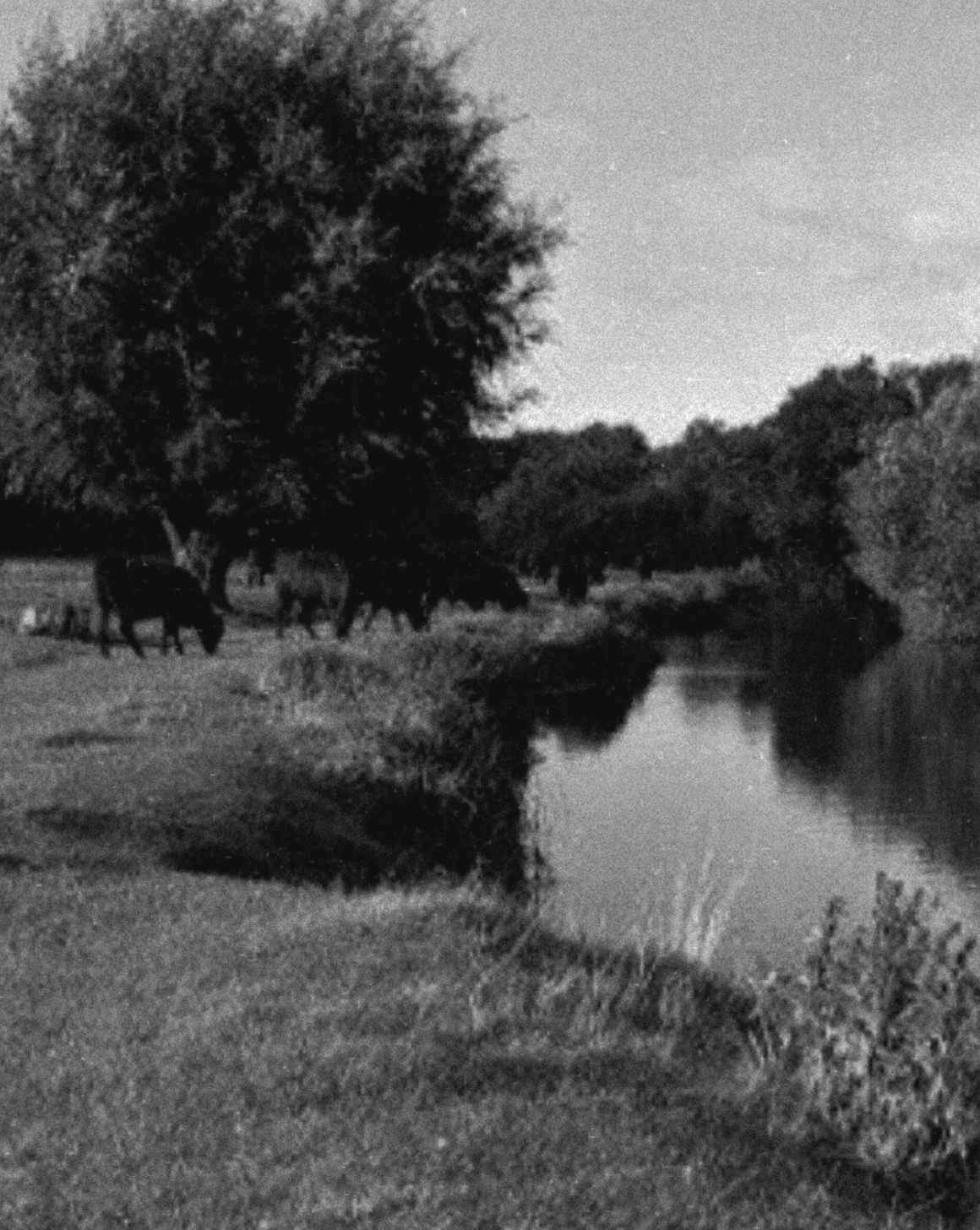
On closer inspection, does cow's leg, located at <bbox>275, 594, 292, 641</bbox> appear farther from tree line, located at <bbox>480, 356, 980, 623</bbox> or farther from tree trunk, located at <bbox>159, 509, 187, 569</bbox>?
tree line, located at <bbox>480, 356, 980, 623</bbox>

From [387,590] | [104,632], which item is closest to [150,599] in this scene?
[104,632]

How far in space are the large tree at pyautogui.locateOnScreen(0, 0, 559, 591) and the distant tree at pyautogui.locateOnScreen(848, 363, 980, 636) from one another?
144 ft

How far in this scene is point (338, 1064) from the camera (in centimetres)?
1095

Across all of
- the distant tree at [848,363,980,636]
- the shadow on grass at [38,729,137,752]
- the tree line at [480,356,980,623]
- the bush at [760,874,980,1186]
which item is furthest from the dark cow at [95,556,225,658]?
the distant tree at [848,363,980,636]

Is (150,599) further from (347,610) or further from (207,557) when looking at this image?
(207,557)

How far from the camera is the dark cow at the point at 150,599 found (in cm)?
3859

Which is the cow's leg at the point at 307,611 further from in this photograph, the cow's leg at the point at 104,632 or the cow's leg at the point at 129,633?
the cow's leg at the point at 104,632

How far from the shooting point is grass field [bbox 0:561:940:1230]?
9305 millimetres

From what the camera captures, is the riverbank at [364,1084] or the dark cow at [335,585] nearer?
the riverbank at [364,1084]

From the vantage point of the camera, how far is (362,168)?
4647 centimetres

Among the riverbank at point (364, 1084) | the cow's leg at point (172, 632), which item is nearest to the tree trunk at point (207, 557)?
the cow's leg at point (172, 632)

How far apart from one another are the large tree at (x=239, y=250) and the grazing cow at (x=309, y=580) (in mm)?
1440

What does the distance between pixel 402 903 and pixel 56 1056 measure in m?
4.68

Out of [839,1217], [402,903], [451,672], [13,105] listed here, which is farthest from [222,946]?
[13,105]
